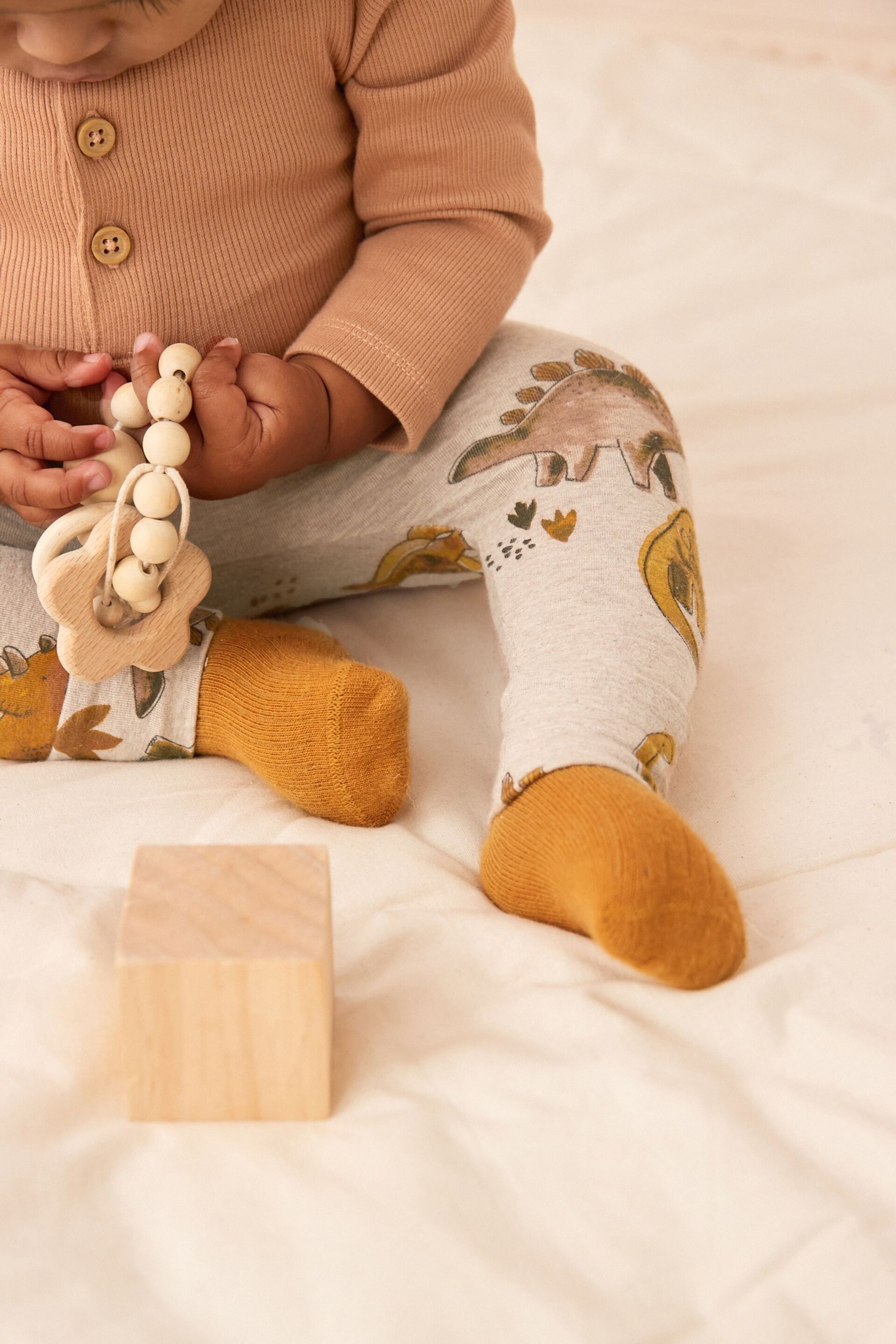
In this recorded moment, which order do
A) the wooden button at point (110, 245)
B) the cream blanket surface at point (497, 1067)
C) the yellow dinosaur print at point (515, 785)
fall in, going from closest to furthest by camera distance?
the cream blanket surface at point (497, 1067) < the yellow dinosaur print at point (515, 785) < the wooden button at point (110, 245)

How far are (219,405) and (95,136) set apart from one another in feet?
0.46

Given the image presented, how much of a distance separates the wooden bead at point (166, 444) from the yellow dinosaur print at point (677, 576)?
0.22m

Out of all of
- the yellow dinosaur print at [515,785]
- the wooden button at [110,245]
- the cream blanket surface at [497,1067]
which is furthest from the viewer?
the wooden button at [110,245]

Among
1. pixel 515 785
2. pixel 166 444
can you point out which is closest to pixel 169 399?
pixel 166 444

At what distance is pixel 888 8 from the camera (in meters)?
1.44

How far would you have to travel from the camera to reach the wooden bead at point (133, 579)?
22.5 inches

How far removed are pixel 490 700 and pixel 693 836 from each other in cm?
23

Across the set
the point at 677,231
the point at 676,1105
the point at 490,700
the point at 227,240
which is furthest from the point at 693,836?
the point at 677,231

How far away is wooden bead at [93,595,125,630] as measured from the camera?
0.58 meters

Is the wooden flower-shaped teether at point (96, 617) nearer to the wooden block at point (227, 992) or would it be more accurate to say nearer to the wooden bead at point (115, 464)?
the wooden bead at point (115, 464)

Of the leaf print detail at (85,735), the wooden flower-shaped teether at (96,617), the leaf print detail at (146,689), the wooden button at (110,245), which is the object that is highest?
the wooden button at (110,245)

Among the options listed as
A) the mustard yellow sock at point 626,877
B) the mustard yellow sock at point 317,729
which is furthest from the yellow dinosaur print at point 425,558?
the mustard yellow sock at point 626,877

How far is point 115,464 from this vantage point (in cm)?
60

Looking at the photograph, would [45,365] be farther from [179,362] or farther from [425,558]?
[425,558]
